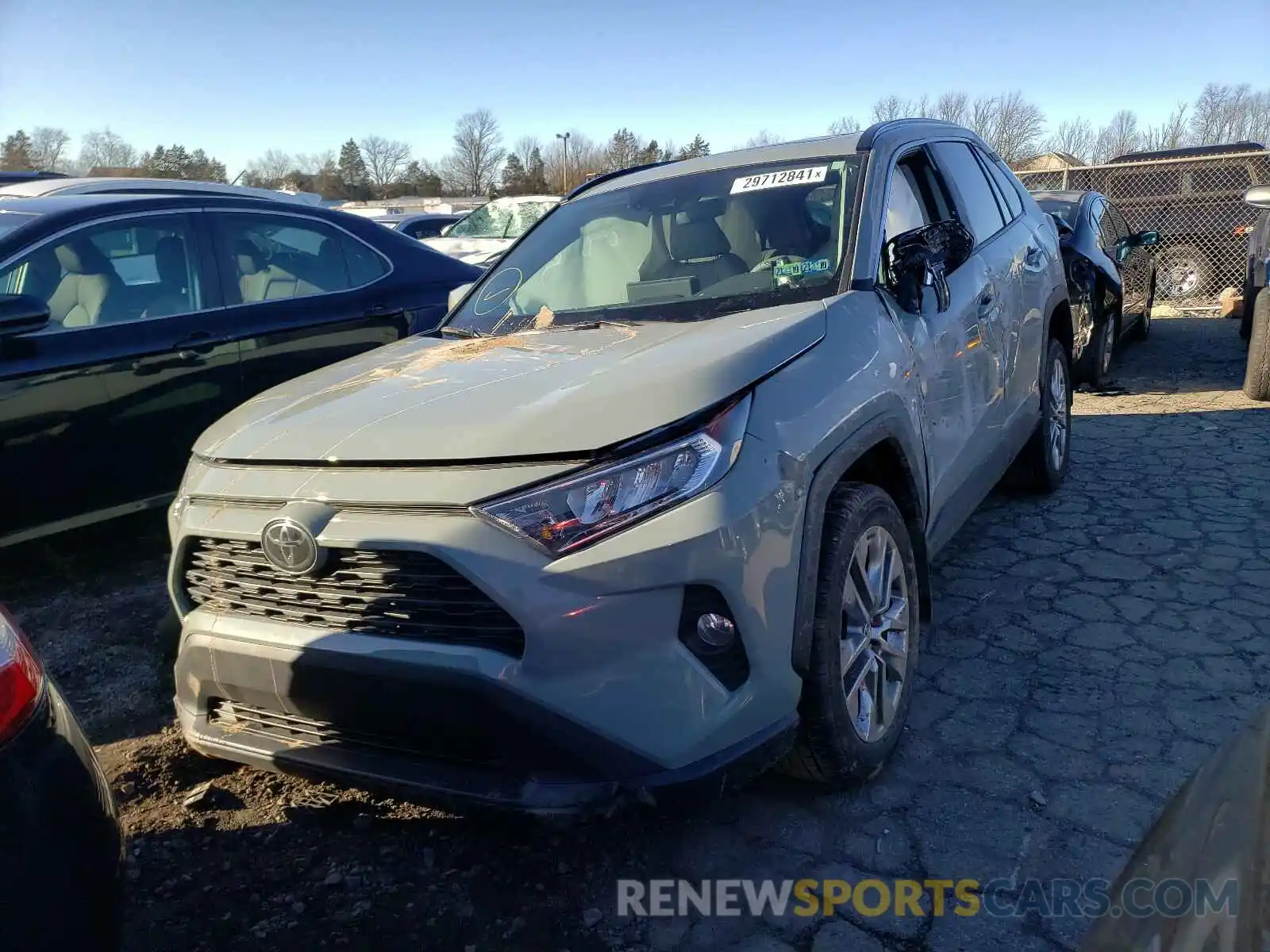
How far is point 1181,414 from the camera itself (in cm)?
704

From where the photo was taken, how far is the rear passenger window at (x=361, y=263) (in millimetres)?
5391

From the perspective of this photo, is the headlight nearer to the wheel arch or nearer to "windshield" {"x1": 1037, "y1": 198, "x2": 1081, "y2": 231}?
the wheel arch

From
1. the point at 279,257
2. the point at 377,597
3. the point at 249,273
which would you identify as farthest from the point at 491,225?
the point at 377,597

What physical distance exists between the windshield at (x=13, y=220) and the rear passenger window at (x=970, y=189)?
12.8 feet

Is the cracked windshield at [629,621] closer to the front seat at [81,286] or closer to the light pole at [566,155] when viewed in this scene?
the front seat at [81,286]

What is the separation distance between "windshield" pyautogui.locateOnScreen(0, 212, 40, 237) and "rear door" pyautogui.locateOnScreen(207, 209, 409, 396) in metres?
0.78

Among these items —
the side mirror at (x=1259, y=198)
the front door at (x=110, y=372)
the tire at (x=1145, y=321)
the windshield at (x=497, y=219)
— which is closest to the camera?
the front door at (x=110, y=372)

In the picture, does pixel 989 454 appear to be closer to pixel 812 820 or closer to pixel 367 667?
pixel 812 820

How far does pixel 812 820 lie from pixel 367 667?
128 cm

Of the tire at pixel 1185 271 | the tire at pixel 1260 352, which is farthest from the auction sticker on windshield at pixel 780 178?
the tire at pixel 1185 271

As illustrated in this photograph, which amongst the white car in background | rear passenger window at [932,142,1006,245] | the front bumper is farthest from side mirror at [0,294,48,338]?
the white car in background

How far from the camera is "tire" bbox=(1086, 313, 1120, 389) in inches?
318

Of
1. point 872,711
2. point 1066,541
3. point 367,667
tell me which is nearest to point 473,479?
point 367,667

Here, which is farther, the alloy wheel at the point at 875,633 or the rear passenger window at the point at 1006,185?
the rear passenger window at the point at 1006,185
